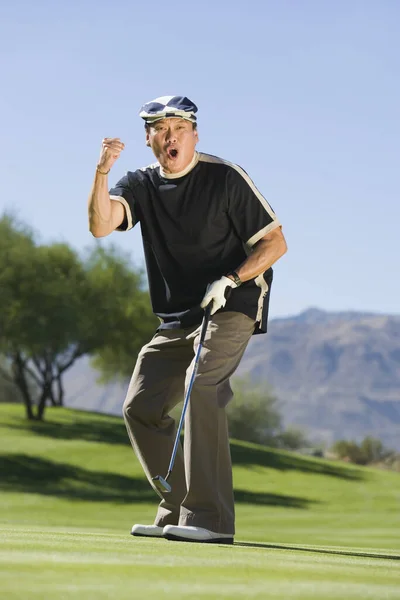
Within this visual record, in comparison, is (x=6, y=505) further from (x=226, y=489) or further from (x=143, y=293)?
(x=143, y=293)

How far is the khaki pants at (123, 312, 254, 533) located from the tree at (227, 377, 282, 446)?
70.5 metres

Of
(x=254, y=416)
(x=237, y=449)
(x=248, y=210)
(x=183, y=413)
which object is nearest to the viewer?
(x=183, y=413)

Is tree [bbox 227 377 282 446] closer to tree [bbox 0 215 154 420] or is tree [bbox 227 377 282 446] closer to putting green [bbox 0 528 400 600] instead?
tree [bbox 0 215 154 420]

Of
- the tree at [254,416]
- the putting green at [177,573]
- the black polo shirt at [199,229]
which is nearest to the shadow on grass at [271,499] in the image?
the black polo shirt at [199,229]

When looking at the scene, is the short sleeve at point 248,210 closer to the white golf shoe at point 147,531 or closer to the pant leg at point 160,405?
the pant leg at point 160,405

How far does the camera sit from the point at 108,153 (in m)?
6.63

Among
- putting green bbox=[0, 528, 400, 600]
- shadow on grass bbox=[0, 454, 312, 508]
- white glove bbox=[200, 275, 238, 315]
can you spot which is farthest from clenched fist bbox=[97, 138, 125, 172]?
shadow on grass bbox=[0, 454, 312, 508]

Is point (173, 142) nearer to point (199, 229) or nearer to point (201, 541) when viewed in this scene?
point (199, 229)

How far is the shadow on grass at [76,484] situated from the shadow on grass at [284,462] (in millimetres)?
6359

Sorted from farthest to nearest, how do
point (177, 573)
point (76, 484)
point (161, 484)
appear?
point (76, 484)
point (161, 484)
point (177, 573)

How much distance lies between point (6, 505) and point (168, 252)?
2066 cm

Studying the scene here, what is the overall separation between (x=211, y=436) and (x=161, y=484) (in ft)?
1.60

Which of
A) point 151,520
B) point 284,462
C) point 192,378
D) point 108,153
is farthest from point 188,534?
point 284,462

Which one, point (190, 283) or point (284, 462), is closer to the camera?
point (190, 283)
